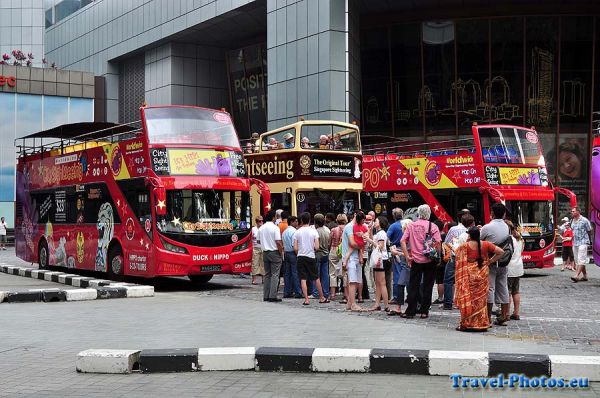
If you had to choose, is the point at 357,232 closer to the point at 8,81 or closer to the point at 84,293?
the point at 84,293

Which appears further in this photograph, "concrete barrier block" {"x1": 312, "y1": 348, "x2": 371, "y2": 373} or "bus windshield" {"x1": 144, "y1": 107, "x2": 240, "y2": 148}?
"bus windshield" {"x1": 144, "y1": 107, "x2": 240, "y2": 148}

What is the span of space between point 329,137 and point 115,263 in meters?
6.29

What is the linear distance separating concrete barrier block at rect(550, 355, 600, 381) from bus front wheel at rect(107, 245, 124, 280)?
493 inches

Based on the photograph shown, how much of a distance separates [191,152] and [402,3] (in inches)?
847

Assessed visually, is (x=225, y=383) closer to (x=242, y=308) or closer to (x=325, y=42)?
(x=242, y=308)

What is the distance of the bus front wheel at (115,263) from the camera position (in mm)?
18344

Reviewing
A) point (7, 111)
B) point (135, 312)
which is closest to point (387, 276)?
point (135, 312)

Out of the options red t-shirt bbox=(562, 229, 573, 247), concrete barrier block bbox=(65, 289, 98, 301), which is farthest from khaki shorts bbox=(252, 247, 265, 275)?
red t-shirt bbox=(562, 229, 573, 247)

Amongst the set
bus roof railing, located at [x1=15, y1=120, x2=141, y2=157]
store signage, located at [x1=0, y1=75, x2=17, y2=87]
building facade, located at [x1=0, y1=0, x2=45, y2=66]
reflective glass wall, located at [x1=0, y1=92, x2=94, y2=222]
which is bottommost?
bus roof railing, located at [x1=15, y1=120, x2=141, y2=157]

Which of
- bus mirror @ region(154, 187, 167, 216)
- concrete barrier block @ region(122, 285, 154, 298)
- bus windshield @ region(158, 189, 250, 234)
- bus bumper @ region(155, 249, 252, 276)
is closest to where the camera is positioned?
concrete barrier block @ region(122, 285, 154, 298)

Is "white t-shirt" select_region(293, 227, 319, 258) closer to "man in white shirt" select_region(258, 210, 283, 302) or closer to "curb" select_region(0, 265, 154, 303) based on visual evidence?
"man in white shirt" select_region(258, 210, 283, 302)

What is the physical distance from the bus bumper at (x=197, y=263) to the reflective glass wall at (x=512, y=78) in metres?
21.6

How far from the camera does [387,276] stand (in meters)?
14.1

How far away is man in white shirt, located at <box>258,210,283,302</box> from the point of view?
14.8 metres
